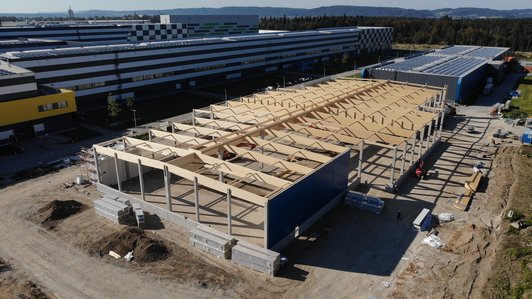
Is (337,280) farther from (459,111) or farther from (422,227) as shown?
(459,111)

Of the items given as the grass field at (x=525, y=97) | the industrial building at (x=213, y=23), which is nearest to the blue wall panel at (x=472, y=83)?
the grass field at (x=525, y=97)

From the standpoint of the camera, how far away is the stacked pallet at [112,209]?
24047mm

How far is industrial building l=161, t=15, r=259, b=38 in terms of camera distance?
359 feet

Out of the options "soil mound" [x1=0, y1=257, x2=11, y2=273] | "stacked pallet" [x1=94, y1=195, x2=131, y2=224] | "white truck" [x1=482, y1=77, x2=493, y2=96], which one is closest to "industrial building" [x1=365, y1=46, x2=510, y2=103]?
"white truck" [x1=482, y1=77, x2=493, y2=96]

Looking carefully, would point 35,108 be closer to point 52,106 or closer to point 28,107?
point 28,107

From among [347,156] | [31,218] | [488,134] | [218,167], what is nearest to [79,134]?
[31,218]

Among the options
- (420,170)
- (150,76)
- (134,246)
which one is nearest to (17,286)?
(134,246)

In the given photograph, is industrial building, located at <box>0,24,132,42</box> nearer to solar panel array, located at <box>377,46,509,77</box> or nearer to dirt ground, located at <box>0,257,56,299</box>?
solar panel array, located at <box>377,46,509,77</box>

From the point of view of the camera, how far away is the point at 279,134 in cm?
3039

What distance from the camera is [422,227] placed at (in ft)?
76.8

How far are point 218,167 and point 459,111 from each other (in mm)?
40286

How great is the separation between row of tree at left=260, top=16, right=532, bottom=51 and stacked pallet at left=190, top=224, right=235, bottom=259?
132 meters

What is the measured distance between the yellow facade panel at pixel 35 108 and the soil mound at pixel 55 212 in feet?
58.6

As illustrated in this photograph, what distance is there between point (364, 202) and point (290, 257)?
7.66 meters
